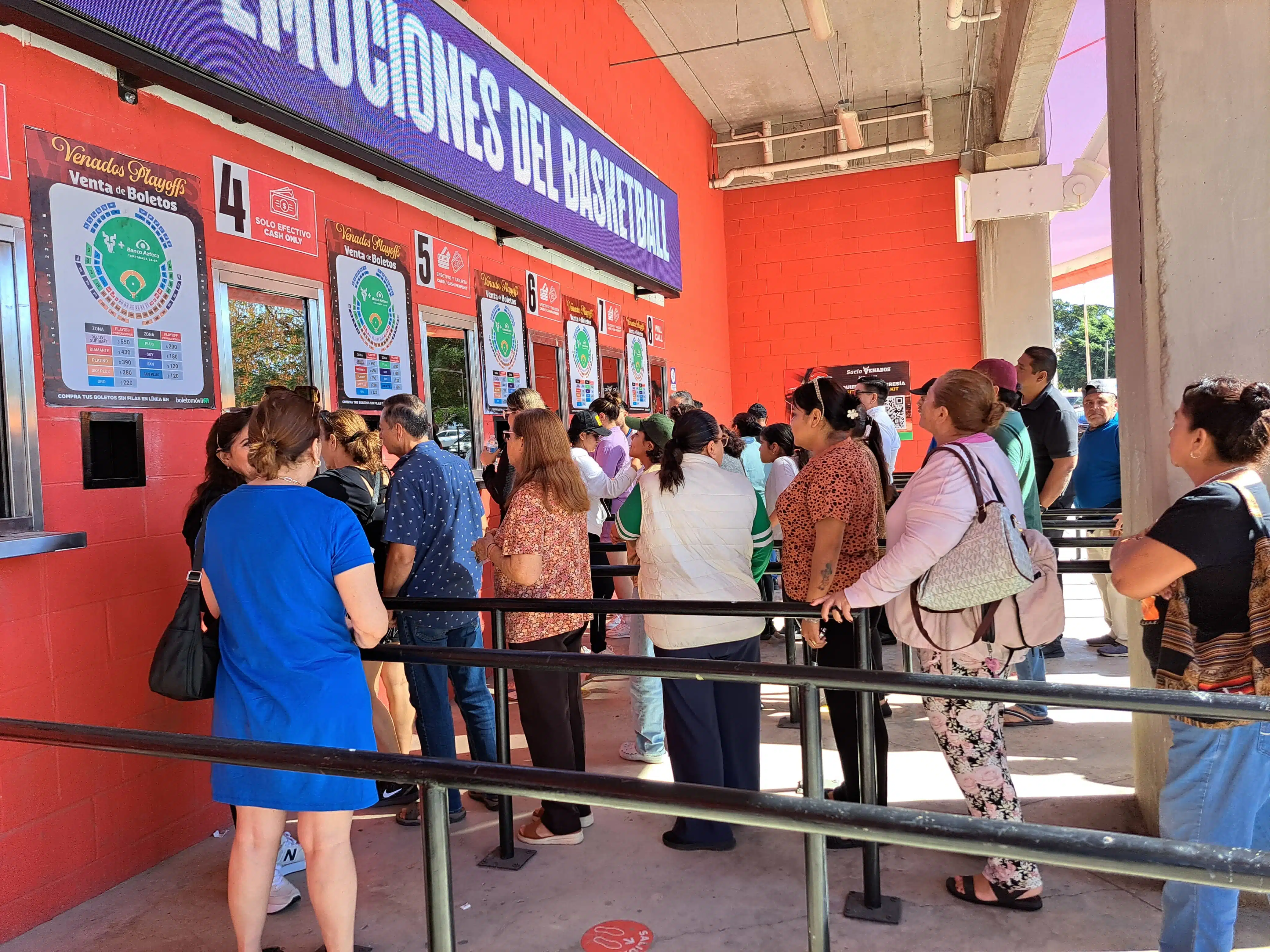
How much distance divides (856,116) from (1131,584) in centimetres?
921

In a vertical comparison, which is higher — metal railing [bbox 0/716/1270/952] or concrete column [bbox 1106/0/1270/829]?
concrete column [bbox 1106/0/1270/829]

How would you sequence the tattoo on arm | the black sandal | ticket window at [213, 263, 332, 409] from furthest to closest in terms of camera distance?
1. ticket window at [213, 263, 332, 409]
2. the tattoo on arm
3. the black sandal

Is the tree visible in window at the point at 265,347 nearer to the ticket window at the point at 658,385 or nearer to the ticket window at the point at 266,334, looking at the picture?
the ticket window at the point at 266,334

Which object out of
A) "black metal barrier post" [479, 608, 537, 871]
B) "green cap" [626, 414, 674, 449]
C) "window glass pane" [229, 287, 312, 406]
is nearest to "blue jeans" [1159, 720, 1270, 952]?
"black metal barrier post" [479, 608, 537, 871]

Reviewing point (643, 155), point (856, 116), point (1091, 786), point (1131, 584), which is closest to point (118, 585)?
point (1131, 584)

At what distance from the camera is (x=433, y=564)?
10.2ft

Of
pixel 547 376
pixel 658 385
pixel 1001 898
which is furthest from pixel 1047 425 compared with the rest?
pixel 658 385

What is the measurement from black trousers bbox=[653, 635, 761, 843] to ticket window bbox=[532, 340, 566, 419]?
3.65 m

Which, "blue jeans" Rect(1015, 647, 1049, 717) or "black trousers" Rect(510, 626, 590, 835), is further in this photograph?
"blue jeans" Rect(1015, 647, 1049, 717)

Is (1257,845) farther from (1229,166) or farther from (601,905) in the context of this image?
(1229,166)

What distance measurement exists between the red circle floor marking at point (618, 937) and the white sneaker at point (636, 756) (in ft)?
4.10

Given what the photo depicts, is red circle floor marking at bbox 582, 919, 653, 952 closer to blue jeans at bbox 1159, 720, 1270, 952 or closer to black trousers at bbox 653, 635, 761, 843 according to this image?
black trousers at bbox 653, 635, 761, 843

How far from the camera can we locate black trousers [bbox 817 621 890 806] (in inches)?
109

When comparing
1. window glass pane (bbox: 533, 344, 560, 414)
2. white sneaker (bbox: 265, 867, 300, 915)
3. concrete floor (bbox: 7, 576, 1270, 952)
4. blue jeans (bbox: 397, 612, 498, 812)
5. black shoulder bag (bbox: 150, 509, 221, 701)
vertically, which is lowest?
concrete floor (bbox: 7, 576, 1270, 952)
